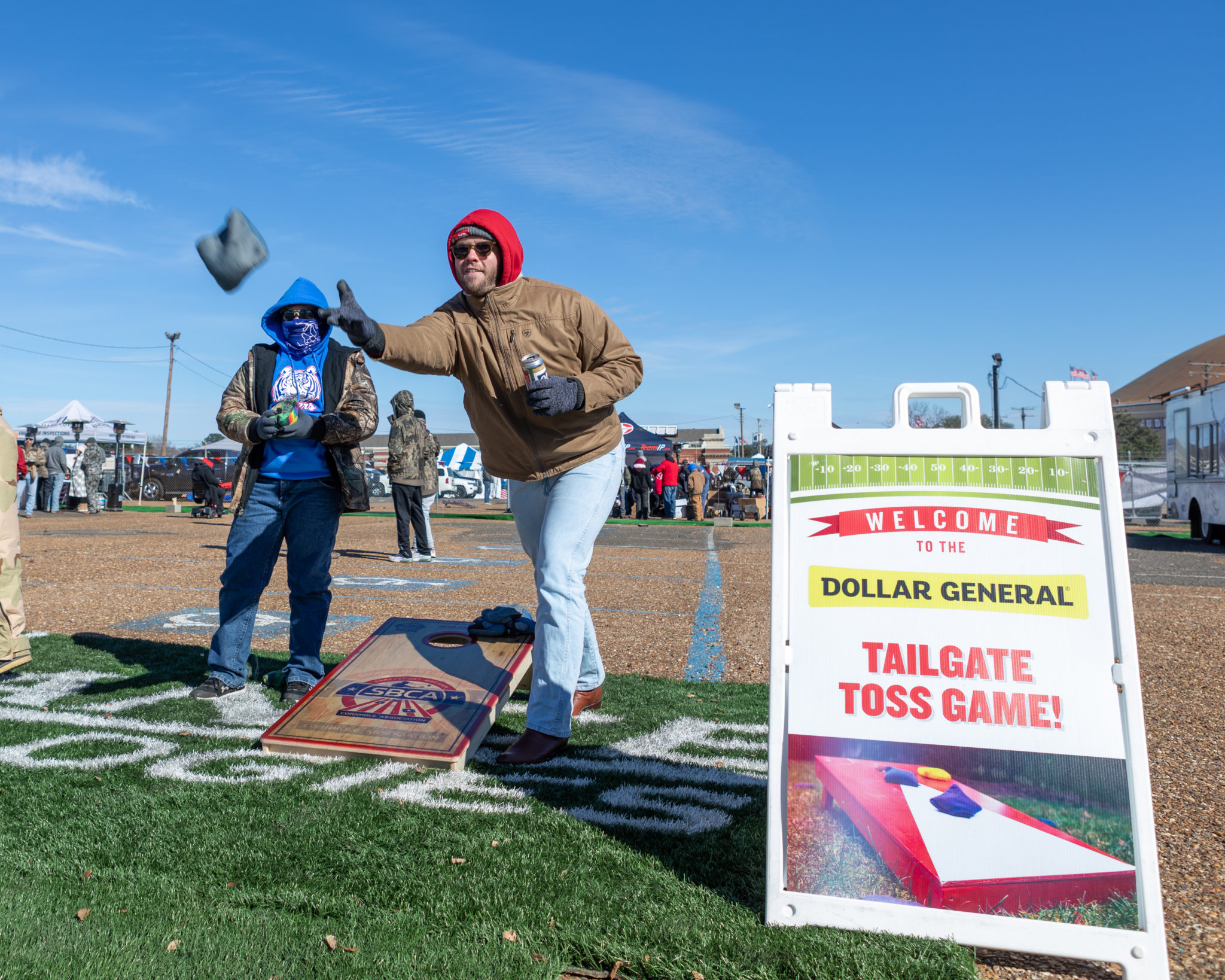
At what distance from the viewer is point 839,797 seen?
6.81 feet

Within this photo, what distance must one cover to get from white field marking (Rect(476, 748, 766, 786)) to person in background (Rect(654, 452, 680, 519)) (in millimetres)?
21056

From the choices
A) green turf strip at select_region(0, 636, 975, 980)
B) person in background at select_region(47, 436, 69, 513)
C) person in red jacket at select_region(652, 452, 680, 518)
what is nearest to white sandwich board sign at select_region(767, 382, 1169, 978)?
green turf strip at select_region(0, 636, 975, 980)

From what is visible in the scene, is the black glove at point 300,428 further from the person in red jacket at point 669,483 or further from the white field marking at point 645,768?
the person in red jacket at point 669,483

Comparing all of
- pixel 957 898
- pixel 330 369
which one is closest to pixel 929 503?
pixel 957 898

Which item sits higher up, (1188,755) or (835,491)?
(835,491)

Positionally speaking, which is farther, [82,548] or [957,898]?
[82,548]

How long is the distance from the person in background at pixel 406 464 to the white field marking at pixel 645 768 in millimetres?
8052

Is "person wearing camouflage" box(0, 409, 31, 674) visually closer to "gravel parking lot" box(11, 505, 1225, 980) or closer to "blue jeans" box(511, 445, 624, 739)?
"gravel parking lot" box(11, 505, 1225, 980)

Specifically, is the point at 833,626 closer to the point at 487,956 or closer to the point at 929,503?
the point at 929,503

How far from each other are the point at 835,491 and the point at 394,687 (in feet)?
7.09

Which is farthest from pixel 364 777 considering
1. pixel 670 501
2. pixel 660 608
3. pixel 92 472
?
pixel 92 472

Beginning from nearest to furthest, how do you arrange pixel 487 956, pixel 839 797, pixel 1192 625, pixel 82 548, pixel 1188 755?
pixel 487 956 → pixel 839 797 → pixel 1188 755 → pixel 1192 625 → pixel 82 548

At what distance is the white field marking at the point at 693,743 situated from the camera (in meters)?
3.34

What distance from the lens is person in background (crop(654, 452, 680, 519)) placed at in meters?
24.4
